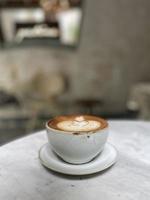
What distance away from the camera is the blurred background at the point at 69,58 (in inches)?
129

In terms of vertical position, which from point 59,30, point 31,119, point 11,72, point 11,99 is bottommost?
point 31,119

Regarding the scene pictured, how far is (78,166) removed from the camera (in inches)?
28.7

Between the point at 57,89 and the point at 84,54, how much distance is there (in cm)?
54

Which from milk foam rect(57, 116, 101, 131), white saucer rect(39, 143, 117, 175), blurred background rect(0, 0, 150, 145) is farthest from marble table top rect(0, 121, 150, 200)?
blurred background rect(0, 0, 150, 145)

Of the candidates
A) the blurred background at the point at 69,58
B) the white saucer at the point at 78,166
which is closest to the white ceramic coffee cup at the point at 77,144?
the white saucer at the point at 78,166

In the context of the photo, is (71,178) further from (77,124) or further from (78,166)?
(77,124)

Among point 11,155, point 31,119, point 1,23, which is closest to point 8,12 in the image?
point 1,23

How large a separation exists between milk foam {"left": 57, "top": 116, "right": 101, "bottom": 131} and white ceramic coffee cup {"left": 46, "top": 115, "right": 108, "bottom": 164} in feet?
0.10

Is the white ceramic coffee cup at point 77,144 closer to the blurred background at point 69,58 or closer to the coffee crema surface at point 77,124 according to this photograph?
the coffee crema surface at point 77,124

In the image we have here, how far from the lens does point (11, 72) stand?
340cm

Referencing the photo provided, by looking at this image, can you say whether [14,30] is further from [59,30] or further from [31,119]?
[31,119]

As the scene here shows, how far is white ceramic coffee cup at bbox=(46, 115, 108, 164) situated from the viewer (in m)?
0.71

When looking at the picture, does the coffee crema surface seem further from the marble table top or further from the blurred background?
the blurred background

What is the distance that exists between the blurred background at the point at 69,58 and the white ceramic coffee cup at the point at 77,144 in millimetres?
2425
